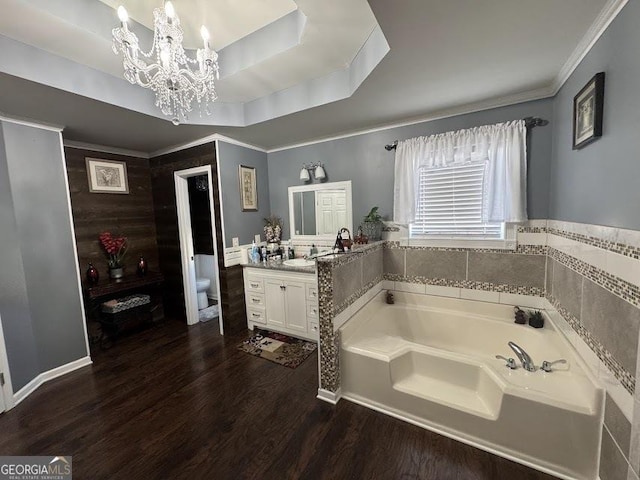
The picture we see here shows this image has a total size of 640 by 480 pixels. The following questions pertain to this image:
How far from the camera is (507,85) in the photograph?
193cm

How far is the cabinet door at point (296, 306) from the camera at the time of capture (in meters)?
2.79

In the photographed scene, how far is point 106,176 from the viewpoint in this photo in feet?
10.2

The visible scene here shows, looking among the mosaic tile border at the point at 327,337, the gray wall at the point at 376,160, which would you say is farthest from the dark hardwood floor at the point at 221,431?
the gray wall at the point at 376,160

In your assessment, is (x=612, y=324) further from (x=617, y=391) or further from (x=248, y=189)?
(x=248, y=189)

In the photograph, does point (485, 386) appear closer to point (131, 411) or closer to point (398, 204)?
point (398, 204)

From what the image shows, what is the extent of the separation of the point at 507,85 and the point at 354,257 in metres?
1.75

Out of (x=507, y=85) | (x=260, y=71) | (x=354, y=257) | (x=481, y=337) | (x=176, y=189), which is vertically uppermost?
(x=260, y=71)

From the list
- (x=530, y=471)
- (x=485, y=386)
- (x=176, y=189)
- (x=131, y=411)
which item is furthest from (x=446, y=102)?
(x=131, y=411)

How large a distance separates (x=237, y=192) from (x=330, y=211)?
3.80ft

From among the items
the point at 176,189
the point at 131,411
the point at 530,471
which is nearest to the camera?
the point at 530,471

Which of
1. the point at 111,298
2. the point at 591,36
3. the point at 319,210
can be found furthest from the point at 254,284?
the point at 591,36

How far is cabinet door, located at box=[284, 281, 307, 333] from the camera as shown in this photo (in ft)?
9.14

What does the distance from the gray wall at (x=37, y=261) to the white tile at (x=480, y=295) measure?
379 centimetres

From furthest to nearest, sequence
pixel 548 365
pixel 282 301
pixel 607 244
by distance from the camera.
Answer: pixel 282 301
pixel 548 365
pixel 607 244
